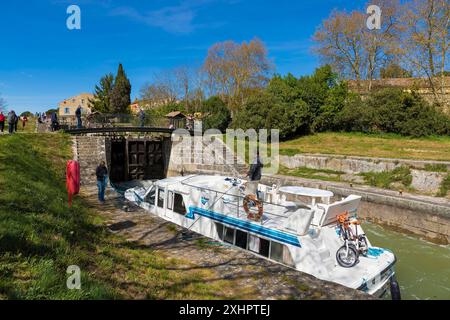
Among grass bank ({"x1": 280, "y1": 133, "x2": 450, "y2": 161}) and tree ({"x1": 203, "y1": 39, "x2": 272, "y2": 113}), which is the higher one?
tree ({"x1": 203, "y1": 39, "x2": 272, "y2": 113})

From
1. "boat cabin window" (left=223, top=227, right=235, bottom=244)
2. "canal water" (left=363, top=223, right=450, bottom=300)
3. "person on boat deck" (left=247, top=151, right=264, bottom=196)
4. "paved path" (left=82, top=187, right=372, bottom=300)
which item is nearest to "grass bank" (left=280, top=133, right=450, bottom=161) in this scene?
"canal water" (left=363, top=223, right=450, bottom=300)

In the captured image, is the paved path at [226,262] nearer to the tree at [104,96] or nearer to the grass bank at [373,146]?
the grass bank at [373,146]

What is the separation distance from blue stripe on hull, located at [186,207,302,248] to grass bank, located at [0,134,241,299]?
2.92 metres

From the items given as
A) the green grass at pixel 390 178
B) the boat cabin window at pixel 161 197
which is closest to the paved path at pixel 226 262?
the boat cabin window at pixel 161 197

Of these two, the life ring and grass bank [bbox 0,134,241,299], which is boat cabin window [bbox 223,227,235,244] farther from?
grass bank [bbox 0,134,241,299]

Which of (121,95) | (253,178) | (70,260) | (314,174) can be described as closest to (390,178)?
(314,174)

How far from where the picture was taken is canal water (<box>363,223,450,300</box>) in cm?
816

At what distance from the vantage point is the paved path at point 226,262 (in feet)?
13.8

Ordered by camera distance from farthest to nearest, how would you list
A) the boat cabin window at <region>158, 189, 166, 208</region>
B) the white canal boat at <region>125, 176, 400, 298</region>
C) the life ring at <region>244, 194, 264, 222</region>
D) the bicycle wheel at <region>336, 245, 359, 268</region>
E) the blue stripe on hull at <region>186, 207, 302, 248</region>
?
the boat cabin window at <region>158, 189, 166, 208</region>, the life ring at <region>244, 194, 264, 222</region>, the blue stripe on hull at <region>186, 207, 302, 248</region>, the bicycle wheel at <region>336, 245, 359, 268</region>, the white canal boat at <region>125, 176, 400, 298</region>

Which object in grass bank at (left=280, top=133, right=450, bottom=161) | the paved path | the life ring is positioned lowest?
the paved path

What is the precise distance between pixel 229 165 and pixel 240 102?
24.0 meters

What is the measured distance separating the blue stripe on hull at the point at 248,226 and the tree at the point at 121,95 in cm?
4664

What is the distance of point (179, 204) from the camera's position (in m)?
10.3
